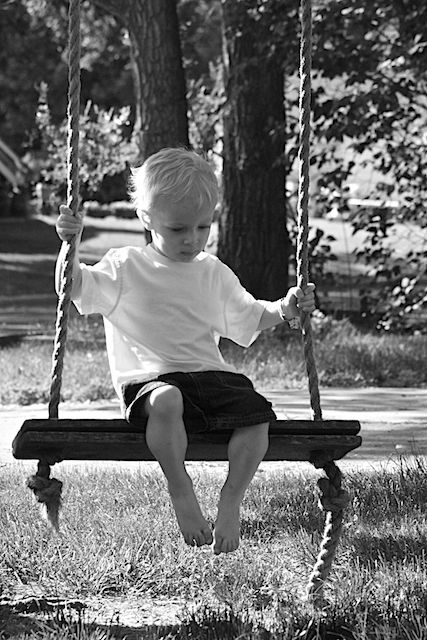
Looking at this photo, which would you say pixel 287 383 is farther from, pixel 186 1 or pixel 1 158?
pixel 1 158

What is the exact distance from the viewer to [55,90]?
103 ft

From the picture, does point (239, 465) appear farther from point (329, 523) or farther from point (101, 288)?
point (101, 288)

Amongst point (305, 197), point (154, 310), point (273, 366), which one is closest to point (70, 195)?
point (154, 310)

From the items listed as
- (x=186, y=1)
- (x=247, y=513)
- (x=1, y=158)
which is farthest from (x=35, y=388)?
(x=1, y=158)

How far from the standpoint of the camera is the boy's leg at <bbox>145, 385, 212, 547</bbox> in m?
3.41

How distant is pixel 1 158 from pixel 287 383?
2027cm

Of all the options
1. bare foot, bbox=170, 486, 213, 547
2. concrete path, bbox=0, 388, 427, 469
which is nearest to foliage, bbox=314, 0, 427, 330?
concrete path, bbox=0, 388, 427, 469

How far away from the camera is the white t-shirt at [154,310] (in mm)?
3832

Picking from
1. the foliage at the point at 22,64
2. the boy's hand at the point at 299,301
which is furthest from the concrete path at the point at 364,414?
the foliage at the point at 22,64

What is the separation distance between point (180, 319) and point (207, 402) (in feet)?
1.16

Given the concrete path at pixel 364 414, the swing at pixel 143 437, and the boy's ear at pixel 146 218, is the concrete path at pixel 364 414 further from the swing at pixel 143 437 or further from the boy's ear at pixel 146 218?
the boy's ear at pixel 146 218

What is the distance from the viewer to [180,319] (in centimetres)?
388

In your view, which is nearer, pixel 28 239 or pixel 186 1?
pixel 186 1

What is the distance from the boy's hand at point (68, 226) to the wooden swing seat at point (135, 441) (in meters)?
0.55
